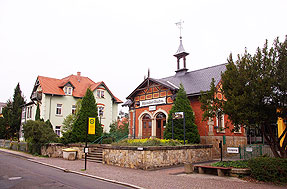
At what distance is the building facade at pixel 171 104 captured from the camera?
20.5 m

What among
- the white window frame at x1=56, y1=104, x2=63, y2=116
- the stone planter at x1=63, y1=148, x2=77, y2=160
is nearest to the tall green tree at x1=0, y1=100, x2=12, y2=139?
the white window frame at x1=56, y1=104, x2=63, y2=116

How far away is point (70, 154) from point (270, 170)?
45.4 ft

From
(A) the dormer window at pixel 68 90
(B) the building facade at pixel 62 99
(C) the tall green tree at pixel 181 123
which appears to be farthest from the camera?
(A) the dormer window at pixel 68 90

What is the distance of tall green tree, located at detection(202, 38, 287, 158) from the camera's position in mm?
10875

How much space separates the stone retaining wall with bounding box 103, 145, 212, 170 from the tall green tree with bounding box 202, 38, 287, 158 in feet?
15.1

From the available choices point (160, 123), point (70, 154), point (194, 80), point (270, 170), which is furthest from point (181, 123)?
point (270, 170)

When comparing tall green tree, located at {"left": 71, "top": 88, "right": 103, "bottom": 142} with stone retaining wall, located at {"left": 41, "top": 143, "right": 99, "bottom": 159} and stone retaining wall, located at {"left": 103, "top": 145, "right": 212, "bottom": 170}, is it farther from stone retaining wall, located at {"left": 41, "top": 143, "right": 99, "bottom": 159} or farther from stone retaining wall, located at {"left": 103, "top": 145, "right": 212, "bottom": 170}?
stone retaining wall, located at {"left": 103, "top": 145, "right": 212, "bottom": 170}

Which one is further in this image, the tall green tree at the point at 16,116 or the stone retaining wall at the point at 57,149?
the tall green tree at the point at 16,116

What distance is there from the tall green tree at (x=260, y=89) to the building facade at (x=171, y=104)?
8.43 meters

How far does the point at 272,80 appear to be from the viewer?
1066 cm

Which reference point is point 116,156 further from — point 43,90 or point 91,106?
Result: point 43,90

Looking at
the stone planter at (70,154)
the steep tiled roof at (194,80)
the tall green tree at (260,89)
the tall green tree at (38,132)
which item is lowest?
the stone planter at (70,154)

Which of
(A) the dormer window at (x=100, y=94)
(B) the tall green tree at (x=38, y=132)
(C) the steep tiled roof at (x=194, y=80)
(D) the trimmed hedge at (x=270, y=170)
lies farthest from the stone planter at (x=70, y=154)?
(A) the dormer window at (x=100, y=94)

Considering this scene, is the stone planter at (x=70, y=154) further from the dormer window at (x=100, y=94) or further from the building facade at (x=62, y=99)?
the dormer window at (x=100, y=94)
